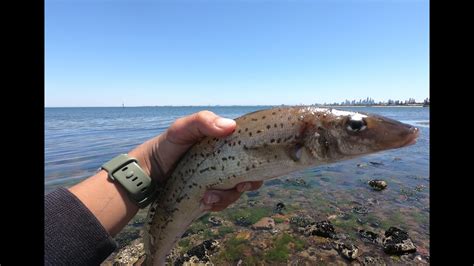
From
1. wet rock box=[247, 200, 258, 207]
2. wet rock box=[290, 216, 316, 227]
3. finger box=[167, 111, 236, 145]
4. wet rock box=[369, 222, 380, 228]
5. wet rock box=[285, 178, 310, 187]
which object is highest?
finger box=[167, 111, 236, 145]

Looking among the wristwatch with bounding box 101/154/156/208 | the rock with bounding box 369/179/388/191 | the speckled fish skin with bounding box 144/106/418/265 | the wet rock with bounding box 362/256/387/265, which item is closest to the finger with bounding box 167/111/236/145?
the speckled fish skin with bounding box 144/106/418/265

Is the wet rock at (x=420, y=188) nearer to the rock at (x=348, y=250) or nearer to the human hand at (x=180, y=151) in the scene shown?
the rock at (x=348, y=250)

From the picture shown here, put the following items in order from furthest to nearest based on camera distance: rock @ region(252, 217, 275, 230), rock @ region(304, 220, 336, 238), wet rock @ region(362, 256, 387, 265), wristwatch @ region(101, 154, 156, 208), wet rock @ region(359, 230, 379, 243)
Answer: rock @ region(252, 217, 275, 230) → rock @ region(304, 220, 336, 238) → wet rock @ region(359, 230, 379, 243) → wet rock @ region(362, 256, 387, 265) → wristwatch @ region(101, 154, 156, 208)

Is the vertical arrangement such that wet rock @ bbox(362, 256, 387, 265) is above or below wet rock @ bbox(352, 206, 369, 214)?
below

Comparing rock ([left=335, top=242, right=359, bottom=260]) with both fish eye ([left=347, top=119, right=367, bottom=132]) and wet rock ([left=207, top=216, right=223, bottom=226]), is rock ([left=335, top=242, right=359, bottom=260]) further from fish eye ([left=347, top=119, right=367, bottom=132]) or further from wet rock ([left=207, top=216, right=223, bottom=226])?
fish eye ([left=347, top=119, right=367, bottom=132])

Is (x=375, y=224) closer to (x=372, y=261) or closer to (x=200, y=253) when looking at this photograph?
(x=372, y=261)

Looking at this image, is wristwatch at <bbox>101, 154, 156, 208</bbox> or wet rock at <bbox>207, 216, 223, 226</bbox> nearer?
wristwatch at <bbox>101, 154, 156, 208</bbox>

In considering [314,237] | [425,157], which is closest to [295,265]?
[314,237]
